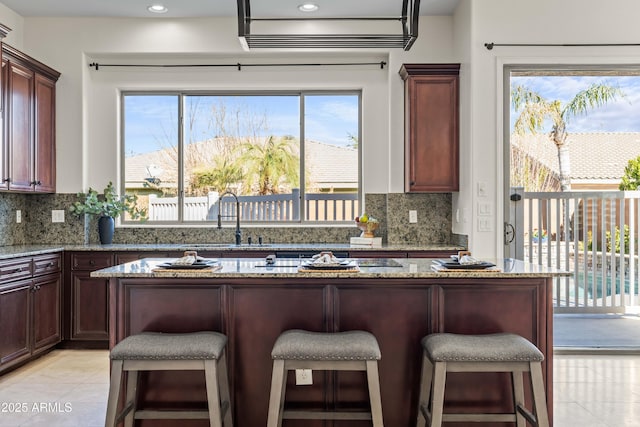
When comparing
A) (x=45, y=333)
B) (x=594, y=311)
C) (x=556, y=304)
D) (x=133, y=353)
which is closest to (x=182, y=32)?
(x=45, y=333)

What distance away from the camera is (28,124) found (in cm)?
454

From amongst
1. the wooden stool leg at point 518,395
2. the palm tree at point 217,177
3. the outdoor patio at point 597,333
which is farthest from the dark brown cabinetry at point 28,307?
the outdoor patio at point 597,333

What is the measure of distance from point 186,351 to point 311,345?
1.79 ft

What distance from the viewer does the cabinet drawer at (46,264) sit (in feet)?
13.7

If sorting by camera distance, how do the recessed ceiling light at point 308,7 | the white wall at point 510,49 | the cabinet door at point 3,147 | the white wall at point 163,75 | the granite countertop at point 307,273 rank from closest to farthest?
the granite countertop at point 307,273 < the cabinet door at point 3,147 < the white wall at point 510,49 < the recessed ceiling light at point 308,7 < the white wall at point 163,75

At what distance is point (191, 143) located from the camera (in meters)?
5.36

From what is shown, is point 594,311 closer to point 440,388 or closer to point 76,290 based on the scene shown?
point 440,388

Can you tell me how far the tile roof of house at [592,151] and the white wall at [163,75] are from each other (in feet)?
4.56

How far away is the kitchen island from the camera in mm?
2643

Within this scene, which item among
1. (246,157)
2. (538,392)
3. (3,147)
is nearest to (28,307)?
(3,147)

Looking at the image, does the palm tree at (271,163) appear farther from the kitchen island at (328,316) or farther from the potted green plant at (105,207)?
the kitchen island at (328,316)

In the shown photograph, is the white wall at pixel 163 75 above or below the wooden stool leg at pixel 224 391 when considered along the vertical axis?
above

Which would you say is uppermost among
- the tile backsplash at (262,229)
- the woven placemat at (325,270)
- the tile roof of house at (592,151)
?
the tile roof of house at (592,151)

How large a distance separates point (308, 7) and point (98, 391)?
356 cm
